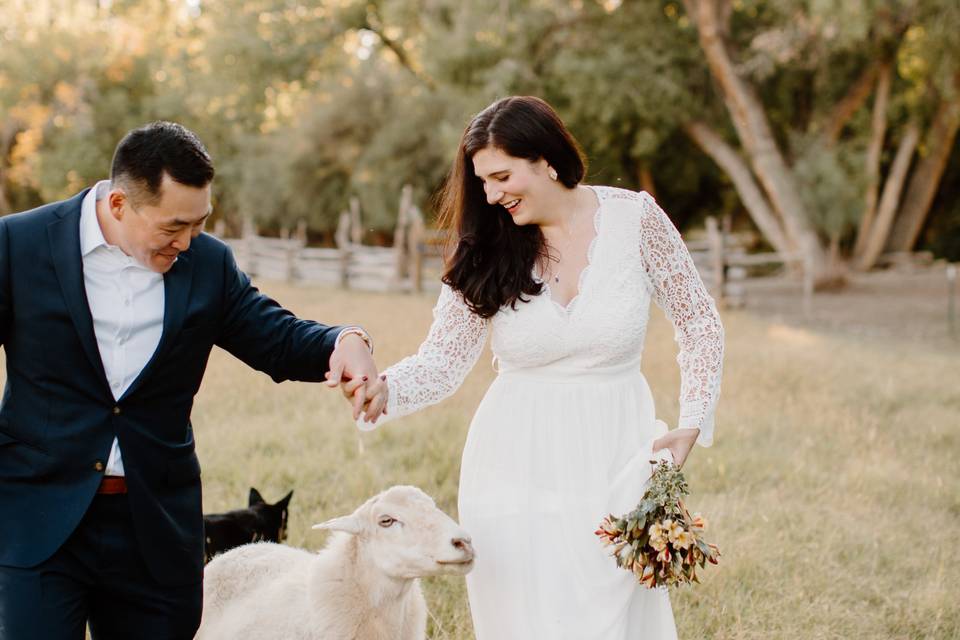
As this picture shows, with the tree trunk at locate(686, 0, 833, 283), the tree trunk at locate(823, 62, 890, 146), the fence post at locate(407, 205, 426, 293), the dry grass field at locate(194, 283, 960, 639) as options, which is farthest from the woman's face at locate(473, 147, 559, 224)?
the tree trunk at locate(823, 62, 890, 146)

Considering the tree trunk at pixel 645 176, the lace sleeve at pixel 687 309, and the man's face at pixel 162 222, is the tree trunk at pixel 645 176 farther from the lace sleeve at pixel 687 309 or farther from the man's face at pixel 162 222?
the man's face at pixel 162 222

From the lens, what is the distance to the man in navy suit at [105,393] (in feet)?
9.64

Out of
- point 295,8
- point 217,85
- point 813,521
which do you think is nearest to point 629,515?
point 813,521

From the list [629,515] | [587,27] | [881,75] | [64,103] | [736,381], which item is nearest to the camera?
[629,515]

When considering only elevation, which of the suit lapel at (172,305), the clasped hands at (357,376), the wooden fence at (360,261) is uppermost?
the suit lapel at (172,305)

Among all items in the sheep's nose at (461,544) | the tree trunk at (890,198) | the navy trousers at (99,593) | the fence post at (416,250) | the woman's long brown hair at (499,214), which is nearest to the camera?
the navy trousers at (99,593)

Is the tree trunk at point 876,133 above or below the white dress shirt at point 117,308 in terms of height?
above

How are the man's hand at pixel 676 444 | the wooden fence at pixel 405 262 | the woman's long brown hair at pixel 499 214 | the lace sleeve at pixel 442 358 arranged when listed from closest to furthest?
the man's hand at pixel 676 444, the woman's long brown hair at pixel 499 214, the lace sleeve at pixel 442 358, the wooden fence at pixel 405 262

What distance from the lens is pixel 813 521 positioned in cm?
641

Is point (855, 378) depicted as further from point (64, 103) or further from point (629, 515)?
point (64, 103)

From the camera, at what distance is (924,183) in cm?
2866

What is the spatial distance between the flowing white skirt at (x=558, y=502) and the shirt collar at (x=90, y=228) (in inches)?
59.3

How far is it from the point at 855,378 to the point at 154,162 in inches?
398

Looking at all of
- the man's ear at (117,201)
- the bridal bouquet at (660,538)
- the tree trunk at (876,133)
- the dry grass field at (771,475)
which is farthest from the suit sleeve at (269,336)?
the tree trunk at (876,133)
